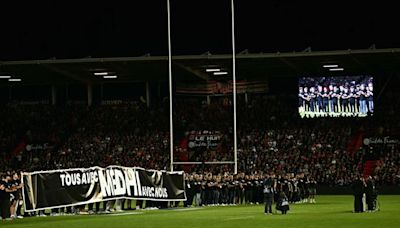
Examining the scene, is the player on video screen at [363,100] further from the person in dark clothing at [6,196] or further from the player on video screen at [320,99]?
the person in dark clothing at [6,196]

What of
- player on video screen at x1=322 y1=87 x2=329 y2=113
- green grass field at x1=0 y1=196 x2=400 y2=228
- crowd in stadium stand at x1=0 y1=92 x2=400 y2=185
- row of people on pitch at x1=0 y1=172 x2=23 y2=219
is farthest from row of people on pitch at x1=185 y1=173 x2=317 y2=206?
player on video screen at x1=322 y1=87 x2=329 y2=113

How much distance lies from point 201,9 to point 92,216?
2317 centimetres

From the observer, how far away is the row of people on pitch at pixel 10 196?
2603cm

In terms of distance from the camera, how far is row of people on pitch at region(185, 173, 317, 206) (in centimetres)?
3444

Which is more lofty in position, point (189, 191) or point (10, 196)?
point (10, 196)

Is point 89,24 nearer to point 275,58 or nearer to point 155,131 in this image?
point 155,131

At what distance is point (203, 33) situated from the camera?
4912 centimetres

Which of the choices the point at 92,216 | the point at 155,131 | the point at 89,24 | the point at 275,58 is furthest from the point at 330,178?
the point at 92,216

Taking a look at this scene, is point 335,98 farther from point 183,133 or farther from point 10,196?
point 10,196

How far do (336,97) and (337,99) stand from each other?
0.11 metres

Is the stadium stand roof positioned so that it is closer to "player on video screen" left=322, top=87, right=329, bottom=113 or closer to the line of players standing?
the line of players standing

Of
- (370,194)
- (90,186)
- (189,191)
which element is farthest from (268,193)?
A: (189,191)

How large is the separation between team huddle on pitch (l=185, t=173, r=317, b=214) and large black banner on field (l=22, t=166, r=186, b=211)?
2958mm

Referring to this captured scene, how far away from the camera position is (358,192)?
27.9 meters
